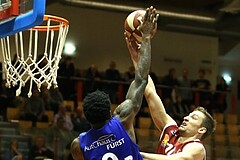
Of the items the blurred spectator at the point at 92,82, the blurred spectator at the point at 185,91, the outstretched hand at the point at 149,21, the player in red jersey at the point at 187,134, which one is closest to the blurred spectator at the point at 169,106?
the blurred spectator at the point at 185,91

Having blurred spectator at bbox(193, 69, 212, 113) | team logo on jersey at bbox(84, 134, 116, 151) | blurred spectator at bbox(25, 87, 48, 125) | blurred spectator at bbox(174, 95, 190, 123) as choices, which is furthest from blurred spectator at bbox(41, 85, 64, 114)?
team logo on jersey at bbox(84, 134, 116, 151)

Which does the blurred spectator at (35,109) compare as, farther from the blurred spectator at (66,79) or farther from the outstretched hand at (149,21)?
the outstretched hand at (149,21)

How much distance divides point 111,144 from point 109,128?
90 millimetres

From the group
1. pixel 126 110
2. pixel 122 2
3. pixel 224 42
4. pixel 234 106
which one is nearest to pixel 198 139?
pixel 126 110

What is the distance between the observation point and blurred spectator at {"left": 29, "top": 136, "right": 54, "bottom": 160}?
1001 centimetres

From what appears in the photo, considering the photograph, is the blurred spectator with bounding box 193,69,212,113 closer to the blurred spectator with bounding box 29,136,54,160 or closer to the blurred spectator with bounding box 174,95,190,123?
the blurred spectator with bounding box 174,95,190,123

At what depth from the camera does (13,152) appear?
9.96 meters

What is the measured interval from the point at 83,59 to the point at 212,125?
36.2 feet

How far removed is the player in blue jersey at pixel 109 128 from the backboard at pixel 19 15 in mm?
829

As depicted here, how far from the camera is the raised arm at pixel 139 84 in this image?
3.44 m

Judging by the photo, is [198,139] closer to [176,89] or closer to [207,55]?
[176,89]

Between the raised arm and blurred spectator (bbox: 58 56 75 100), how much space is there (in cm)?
888

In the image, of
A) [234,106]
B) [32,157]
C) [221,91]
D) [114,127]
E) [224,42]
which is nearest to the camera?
[114,127]

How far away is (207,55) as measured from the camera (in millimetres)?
16859
